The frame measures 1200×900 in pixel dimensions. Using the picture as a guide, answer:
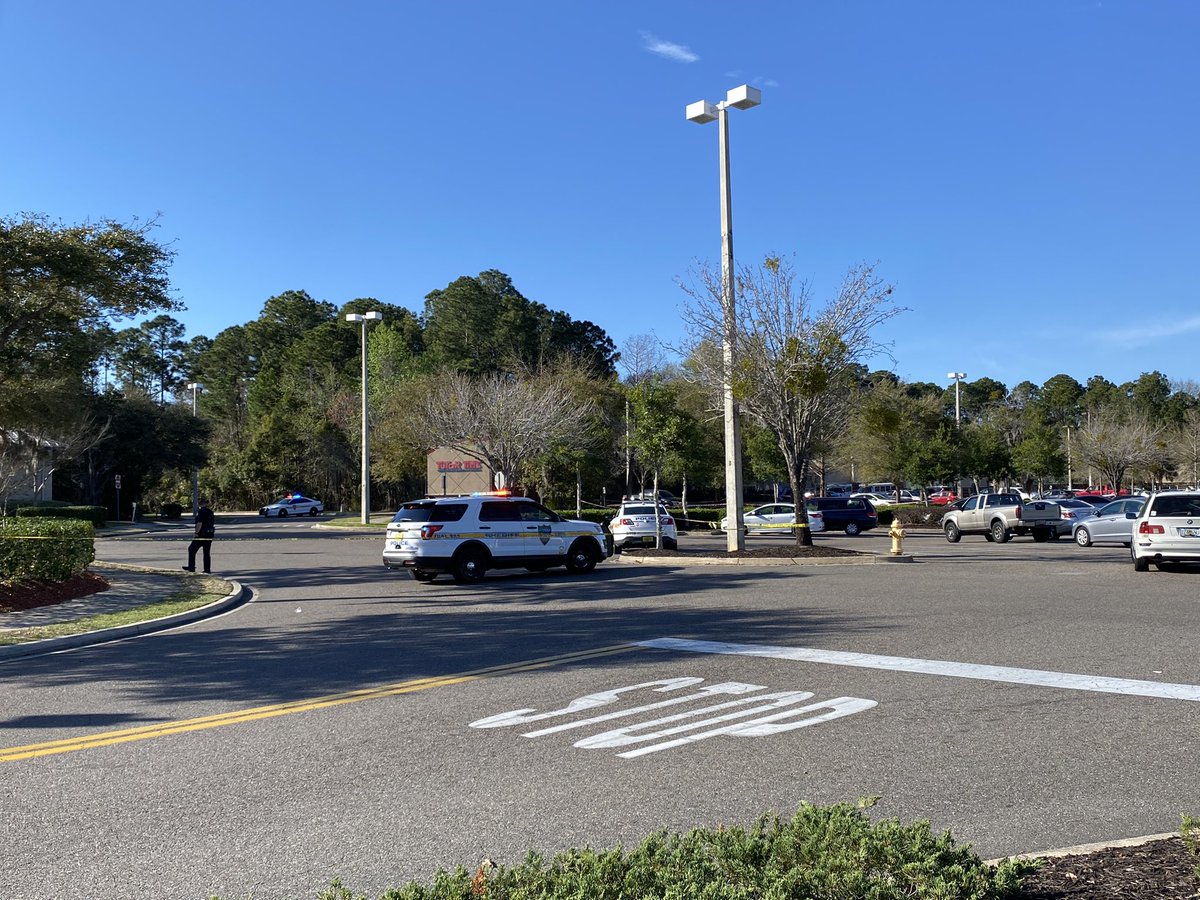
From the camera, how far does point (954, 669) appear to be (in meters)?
9.38

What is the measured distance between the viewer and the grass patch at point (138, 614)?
Answer: 42.7ft

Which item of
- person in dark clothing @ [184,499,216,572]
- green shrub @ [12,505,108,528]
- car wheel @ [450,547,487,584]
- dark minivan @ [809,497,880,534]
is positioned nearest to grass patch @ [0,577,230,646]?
person in dark clothing @ [184,499,216,572]

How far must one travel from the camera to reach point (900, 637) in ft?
37.4

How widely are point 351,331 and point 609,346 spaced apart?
2394cm

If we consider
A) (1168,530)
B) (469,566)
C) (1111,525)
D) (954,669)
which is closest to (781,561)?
(469,566)

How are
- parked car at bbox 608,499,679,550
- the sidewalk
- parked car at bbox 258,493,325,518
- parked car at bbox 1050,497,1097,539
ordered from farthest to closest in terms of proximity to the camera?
parked car at bbox 258,493,325,518 → parked car at bbox 1050,497,1097,539 → parked car at bbox 608,499,679,550 → the sidewalk

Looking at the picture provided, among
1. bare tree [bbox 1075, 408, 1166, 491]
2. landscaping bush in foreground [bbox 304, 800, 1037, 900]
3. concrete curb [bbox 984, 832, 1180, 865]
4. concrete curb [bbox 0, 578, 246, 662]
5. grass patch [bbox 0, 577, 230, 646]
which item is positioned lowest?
concrete curb [bbox 0, 578, 246, 662]

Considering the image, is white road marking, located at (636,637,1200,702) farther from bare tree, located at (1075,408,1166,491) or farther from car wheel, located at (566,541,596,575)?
bare tree, located at (1075,408,1166,491)

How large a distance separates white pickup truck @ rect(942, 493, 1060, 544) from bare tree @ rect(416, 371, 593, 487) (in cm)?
1724

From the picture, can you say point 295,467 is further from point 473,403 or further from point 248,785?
point 248,785

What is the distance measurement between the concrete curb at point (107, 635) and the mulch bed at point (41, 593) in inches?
107

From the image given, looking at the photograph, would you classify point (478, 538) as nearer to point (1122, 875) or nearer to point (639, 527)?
point (639, 527)

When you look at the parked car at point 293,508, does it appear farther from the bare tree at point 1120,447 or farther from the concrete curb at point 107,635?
the concrete curb at point 107,635

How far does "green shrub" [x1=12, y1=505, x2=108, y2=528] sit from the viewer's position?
43.7 meters
